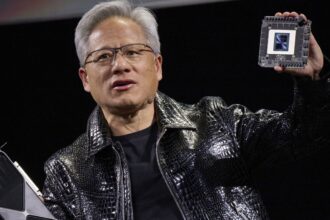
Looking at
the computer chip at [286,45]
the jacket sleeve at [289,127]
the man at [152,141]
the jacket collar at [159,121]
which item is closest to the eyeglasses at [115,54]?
the man at [152,141]

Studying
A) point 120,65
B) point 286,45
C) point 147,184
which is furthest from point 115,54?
point 286,45

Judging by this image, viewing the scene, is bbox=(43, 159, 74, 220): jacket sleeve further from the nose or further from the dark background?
the dark background

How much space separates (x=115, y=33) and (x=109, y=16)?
61 millimetres

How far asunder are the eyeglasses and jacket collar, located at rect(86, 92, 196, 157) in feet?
0.42

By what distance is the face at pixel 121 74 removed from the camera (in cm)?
154

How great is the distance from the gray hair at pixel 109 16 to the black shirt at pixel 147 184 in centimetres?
26

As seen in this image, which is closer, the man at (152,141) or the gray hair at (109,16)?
the man at (152,141)

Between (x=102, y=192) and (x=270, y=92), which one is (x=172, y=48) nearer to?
(x=270, y=92)

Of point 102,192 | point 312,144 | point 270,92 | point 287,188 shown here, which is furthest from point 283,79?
point 102,192

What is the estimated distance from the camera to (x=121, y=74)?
5.04 feet

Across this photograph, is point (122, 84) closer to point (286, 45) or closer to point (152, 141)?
point (152, 141)

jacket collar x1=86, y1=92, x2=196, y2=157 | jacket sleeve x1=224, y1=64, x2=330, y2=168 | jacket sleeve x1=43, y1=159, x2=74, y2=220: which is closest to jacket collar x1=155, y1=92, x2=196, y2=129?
jacket collar x1=86, y1=92, x2=196, y2=157

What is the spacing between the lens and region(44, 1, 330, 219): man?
142 cm

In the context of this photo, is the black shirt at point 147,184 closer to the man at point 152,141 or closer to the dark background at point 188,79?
the man at point 152,141
